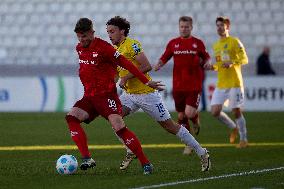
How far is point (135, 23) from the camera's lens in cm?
3061

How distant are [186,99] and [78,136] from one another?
506 centimetres

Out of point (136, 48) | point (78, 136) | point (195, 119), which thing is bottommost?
point (195, 119)

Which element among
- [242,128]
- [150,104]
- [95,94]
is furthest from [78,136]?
[242,128]

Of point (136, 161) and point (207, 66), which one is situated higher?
point (207, 66)

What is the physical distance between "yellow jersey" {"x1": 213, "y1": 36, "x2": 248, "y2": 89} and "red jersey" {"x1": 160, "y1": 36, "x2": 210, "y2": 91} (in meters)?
1.19

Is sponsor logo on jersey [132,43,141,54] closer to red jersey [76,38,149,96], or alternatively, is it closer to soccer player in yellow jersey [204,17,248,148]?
red jersey [76,38,149,96]

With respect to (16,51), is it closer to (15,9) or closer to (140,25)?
(15,9)

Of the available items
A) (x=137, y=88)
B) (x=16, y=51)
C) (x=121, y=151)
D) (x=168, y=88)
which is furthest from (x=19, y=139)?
(x=16, y=51)

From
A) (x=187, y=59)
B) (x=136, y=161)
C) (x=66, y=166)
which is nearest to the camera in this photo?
(x=66, y=166)

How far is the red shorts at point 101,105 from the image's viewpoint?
1180 centimetres

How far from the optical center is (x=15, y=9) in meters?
31.0

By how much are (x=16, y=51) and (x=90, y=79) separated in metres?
19.1

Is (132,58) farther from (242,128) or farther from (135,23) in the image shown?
(135,23)

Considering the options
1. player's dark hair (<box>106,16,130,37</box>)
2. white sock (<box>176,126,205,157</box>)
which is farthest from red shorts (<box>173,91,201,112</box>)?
player's dark hair (<box>106,16,130,37</box>)
